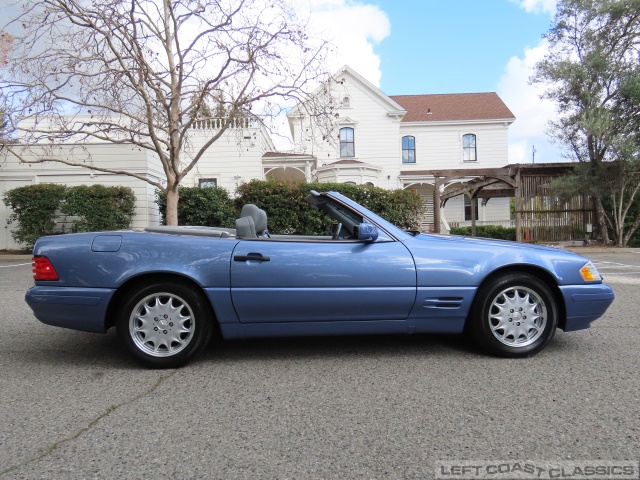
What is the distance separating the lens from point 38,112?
Answer: 10.9 meters

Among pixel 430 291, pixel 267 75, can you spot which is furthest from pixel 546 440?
pixel 267 75

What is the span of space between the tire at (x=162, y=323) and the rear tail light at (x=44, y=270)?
0.60 metres

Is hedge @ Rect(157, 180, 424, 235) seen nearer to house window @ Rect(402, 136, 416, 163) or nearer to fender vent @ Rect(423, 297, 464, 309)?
fender vent @ Rect(423, 297, 464, 309)

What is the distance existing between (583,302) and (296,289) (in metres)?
2.33

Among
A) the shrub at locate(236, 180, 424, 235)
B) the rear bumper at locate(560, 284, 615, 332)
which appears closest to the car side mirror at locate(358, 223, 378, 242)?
the rear bumper at locate(560, 284, 615, 332)

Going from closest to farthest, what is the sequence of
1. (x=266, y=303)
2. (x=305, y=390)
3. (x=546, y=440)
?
(x=546, y=440) → (x=305, y=390) → (x=266, y=303)

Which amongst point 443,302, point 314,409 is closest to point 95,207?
point 443,302

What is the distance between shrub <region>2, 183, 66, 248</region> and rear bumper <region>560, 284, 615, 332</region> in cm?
1546

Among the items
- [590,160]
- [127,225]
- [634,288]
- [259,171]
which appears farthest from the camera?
[259,171]

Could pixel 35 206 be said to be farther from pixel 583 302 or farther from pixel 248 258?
pixel 583 302

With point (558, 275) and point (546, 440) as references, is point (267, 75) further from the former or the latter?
point (546, 440)

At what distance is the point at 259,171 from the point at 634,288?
583 inches

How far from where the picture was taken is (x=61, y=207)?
14.8 meters

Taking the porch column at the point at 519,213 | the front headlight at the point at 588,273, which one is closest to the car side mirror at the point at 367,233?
the front headlight at the point at 588,273
